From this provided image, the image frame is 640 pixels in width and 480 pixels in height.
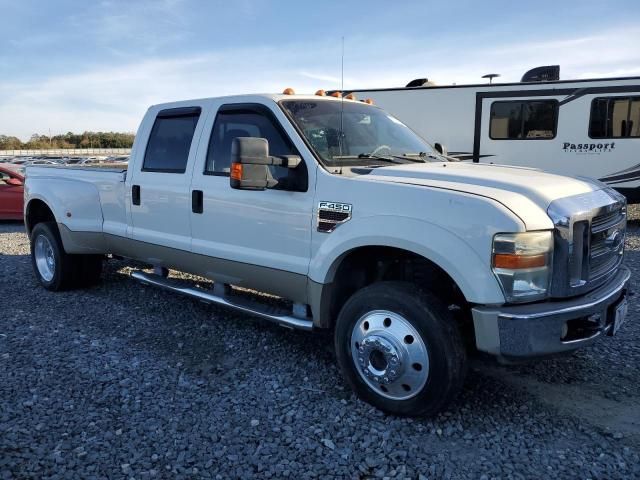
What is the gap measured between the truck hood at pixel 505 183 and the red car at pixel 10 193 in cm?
1102

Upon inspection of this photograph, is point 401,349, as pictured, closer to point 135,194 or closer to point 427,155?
point 427,155

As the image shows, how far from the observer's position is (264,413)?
11.0 ft

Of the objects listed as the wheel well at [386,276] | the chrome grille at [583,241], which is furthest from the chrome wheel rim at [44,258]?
the chrome grille at [583,241]

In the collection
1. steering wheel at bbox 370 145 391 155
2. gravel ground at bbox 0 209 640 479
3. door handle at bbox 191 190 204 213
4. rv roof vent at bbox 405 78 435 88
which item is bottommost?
gravel ground at bbox 0 209 640 479

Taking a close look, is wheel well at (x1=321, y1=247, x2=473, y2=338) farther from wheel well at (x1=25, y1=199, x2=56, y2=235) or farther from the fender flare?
wheel well at (x1=25, y1=199, x2=56, y2=235)

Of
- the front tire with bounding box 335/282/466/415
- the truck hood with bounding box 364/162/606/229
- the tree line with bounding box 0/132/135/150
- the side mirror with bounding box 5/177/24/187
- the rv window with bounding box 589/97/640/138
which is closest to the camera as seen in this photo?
the truck hood with bounding box 364/162/606/229

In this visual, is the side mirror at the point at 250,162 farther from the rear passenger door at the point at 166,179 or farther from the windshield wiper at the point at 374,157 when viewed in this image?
the rear passenger door at the point at 166,179

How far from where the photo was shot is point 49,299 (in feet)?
19.2

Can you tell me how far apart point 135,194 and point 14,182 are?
28.6 ft

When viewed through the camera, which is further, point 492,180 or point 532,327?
point 492,180

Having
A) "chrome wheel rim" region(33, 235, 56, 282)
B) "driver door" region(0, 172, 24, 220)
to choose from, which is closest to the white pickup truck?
"chrome wheel rim" region(33, 235, 56, 282)

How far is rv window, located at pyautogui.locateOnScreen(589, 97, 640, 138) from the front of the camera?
10.8 meters

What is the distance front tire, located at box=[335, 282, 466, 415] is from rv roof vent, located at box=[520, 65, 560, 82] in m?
10.0

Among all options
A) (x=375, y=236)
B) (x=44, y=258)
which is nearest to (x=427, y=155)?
(x=375, y=236)
